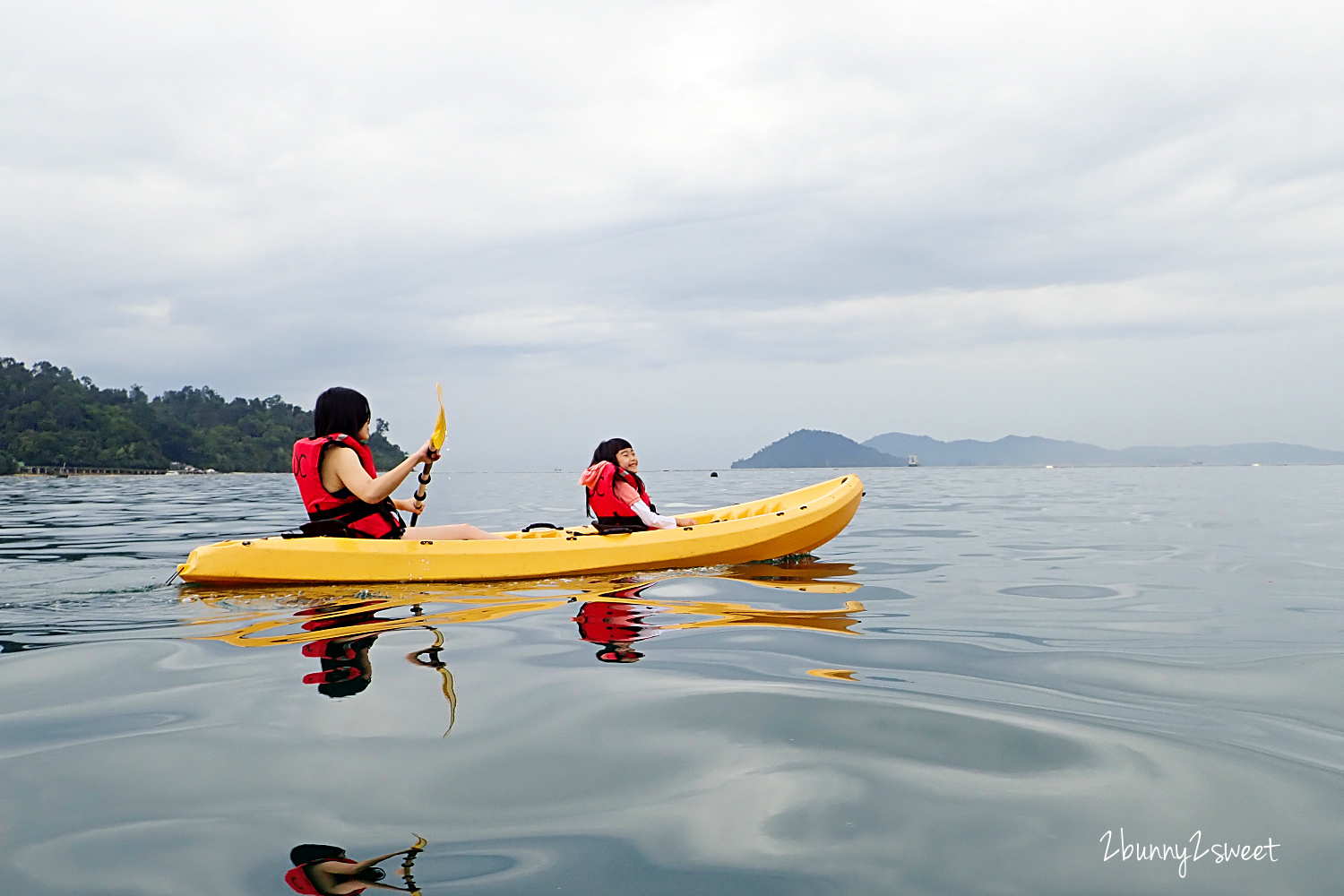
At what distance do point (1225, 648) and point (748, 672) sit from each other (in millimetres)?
2812

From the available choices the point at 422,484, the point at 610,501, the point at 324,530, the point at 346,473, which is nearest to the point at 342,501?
the point at 324,530

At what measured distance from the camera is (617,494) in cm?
796

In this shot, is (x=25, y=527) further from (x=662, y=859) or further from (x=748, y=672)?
(x=662, y=859)

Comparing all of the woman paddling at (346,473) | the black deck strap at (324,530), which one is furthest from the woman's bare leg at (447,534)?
the black deck strap at (324,530)

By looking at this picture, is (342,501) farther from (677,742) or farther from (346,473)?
(677,742)

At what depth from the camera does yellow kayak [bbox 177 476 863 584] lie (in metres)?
6.50

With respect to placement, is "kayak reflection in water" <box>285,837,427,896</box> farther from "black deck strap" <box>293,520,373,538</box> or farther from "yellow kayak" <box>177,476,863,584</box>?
"black deck strap" <box>293,520,373,538</box>

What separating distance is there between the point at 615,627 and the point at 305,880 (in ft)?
10.3

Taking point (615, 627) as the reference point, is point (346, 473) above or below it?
above

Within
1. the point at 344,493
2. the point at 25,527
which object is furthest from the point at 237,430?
the point at 344,493

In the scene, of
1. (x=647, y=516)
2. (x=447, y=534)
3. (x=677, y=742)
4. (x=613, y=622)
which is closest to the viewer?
(x=677, y=742)

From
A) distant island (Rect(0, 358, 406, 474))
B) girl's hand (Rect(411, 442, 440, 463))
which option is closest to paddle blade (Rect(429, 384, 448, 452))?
girl's hand (Rect(411, 442, 440, 463))

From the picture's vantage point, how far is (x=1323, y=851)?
2092 mm

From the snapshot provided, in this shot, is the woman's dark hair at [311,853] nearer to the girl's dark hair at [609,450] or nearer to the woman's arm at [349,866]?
the woman's arm at [349,866]
